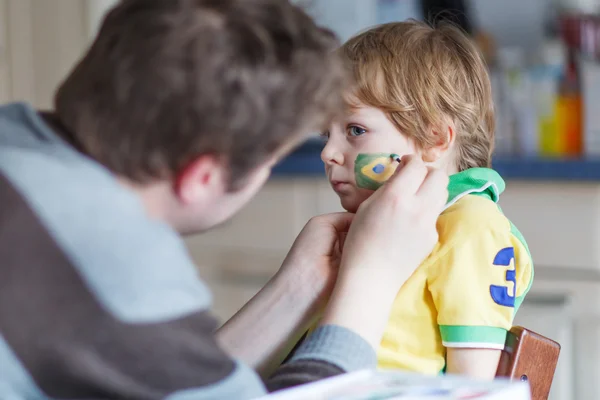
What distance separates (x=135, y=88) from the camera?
0.64 meters

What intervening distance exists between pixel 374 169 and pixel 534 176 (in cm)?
127

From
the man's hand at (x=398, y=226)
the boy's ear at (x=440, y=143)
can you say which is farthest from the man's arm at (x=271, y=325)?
the boy's ear at (x=440, y=143)

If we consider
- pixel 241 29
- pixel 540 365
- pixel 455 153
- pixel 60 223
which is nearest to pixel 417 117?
pixel 455 153

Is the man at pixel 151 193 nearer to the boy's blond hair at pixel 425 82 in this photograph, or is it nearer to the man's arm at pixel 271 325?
the man's arm at pixel 271 325

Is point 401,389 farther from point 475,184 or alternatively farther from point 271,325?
point 475,184

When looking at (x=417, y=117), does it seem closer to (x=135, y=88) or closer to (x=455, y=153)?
(x=455, y=153)

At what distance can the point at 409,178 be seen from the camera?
0.89 meters

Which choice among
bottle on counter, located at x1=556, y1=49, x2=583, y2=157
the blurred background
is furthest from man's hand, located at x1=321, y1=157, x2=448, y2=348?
bottle on counter, located at x1=556, y1=49, x2=583, y2=157

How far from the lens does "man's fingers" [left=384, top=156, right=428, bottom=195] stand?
2.88ft

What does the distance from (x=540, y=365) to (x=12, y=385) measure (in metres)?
0.53

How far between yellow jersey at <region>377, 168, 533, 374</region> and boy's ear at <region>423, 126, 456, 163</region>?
0.11 m

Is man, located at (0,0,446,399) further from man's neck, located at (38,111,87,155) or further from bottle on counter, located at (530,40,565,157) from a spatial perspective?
bottle on counter, located at (530,40,565,157)

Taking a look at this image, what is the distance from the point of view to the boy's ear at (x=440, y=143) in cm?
108

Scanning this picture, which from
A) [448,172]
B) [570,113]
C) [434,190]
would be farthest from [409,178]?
[570,113]
